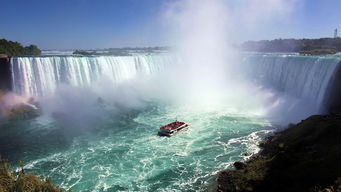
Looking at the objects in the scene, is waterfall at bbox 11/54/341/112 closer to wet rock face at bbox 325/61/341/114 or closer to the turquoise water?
wet rock face at bbox 325/61/341/114

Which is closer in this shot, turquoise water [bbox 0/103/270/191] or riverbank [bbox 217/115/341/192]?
riverbank [bbox 217/115/341/192]

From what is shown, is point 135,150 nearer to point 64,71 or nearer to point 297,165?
point 297,165

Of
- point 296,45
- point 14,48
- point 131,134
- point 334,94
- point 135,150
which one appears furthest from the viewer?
point 296,45

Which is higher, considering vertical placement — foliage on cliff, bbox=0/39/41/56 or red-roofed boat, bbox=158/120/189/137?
foliage on cliff, bbox=0/39/41/56

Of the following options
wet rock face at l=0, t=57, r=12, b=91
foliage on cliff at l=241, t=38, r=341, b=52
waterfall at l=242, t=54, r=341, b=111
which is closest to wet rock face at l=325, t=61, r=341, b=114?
waterfall at l=242, t=54, r=341, b=111

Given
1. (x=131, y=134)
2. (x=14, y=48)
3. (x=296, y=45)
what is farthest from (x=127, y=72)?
(x=296, y=45)

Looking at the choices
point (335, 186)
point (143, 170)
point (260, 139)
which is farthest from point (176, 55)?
point (335, 186)

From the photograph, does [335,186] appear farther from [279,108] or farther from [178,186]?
[279,108]
